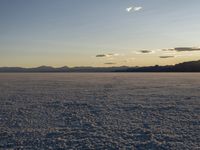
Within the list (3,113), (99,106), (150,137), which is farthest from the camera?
(99,106)

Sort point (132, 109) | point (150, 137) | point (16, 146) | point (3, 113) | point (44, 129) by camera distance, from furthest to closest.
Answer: point (132, 109) < point (3, 113) < point (44, 129) < point (150, 137) < point (16, 146)

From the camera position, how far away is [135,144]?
17.9 ft

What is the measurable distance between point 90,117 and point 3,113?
2743 millimetres

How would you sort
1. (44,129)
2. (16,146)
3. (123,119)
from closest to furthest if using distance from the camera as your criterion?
(16,146), (44,129), (123,119)

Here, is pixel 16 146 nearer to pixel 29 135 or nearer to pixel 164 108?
pixel 29 135

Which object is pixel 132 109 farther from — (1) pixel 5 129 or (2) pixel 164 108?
(1) pixel 5 129

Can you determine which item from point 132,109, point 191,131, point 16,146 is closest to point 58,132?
point 16,146

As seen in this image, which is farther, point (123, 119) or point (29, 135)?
point (123, 119)

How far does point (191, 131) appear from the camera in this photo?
631 cm

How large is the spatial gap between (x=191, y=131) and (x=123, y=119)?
197 centimetres

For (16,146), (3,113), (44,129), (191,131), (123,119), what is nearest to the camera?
(16,146)

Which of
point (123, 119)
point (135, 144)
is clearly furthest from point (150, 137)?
point (123, 119)

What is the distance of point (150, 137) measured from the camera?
5902 mm

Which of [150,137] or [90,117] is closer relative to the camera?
[150,137]
